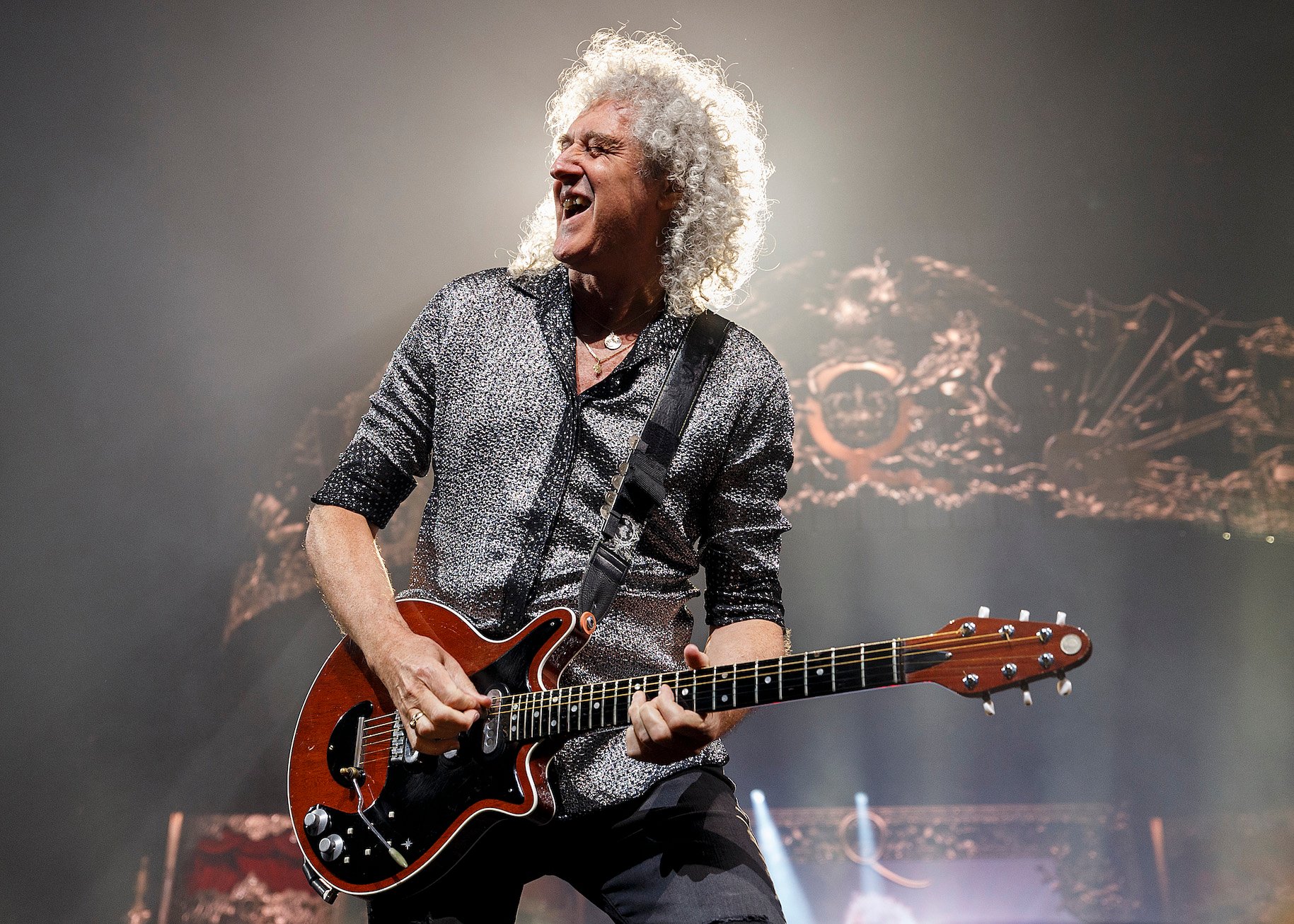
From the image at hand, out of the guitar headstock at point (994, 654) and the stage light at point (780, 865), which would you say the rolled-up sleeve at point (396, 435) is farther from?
the stage light at point (780, 865)

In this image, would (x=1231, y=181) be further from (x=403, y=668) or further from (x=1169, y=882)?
(x=403, y=668)

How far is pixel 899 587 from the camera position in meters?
5.67

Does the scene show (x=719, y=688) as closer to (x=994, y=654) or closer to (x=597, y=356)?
(x=994, y=654)

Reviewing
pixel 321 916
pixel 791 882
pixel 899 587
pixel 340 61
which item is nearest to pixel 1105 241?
pixel 899 587

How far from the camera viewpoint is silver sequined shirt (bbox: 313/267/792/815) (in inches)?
79.2

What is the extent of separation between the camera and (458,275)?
5.25 metres

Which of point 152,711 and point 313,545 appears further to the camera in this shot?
point 152,711

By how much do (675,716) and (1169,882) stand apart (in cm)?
484

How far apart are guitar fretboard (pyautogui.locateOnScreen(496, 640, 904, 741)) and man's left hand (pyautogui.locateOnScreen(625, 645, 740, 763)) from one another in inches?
0.9

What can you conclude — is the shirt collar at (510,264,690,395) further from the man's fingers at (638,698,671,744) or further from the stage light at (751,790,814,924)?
the stage light at (751,790,814,924)

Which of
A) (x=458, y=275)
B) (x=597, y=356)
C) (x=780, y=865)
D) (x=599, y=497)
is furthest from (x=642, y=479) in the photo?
(x=780, y=865)

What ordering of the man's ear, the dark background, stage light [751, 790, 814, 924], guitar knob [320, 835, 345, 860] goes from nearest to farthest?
guitar knob [320, 835, 345, 860] → the man's ear → the dark background → stage light [751, 790, 814, 924]

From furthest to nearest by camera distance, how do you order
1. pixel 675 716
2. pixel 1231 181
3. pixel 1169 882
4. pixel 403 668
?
pixel 1231 181, pixel 1169 882, pixel 403 668, pixel 675 716

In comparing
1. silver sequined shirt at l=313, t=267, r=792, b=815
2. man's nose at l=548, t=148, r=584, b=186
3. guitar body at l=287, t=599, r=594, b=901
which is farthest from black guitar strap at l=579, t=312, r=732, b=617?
man's nose at l=548, t=148, r=584, b=186
